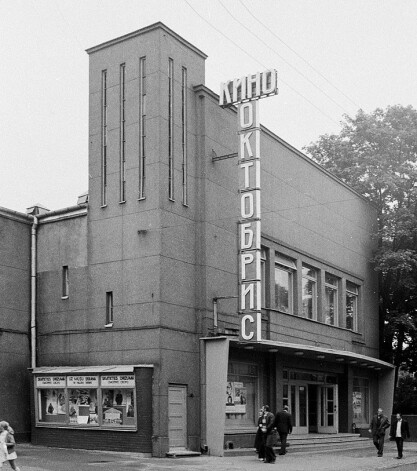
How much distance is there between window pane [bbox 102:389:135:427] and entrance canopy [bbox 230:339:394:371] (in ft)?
13.2

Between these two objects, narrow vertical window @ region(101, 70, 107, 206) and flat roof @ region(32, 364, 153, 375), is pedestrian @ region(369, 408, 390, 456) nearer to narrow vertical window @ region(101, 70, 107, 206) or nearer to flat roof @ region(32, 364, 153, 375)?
flat roof @ region(32, 364, 153, 375)

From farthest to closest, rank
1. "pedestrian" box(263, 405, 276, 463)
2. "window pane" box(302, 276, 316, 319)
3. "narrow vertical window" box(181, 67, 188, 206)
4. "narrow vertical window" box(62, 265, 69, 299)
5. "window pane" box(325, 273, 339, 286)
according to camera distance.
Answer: "window pane" box(325, 273, 339, 286)
"window pane" box(302, 276, 316, 319)
"narrow vertical window" box(62, 265, 69, 299)
"narrow vertical window" box(181, 67, 188, 206)
"pedestrian" box(263, 405, 276, 463)

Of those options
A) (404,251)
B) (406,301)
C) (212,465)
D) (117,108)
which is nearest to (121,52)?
(117,108)

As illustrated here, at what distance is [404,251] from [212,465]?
69.2 feet

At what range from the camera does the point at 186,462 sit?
2412 cm

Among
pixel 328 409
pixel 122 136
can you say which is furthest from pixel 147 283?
pixel 328 409

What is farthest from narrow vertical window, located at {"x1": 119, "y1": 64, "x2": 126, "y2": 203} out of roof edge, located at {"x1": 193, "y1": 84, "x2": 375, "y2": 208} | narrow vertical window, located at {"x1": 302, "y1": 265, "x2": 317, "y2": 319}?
narrow vertical window, located at {"x1": 302, "y1": 265, "x2": 317, "y2": 319}

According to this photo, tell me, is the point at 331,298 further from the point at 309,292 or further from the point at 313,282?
the point at 309,292

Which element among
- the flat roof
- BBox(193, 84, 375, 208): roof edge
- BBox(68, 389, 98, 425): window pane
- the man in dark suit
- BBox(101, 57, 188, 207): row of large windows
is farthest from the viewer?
BBox(193, 84, 375, 208): roof edge

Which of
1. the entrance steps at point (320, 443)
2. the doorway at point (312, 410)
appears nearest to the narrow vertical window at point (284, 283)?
the doorway at point (312, 410)

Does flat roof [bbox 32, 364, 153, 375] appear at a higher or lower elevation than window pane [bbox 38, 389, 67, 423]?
higher

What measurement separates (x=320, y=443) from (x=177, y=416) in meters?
9.30

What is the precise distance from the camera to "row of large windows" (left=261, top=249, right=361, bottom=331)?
1286 inches

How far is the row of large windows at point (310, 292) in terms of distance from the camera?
32656 millimetres
